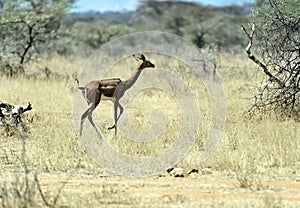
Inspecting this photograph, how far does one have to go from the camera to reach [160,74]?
16750 mm

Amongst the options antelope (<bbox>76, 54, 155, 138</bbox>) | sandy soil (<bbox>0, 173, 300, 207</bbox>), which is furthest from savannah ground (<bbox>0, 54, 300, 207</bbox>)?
antelope (<bbox>76, 54, 155, 138</bbox>)

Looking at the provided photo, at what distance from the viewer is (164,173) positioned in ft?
25.6

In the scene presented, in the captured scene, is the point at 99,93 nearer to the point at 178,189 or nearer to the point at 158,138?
the point at 158,138

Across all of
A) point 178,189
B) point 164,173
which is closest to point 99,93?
point 164,173

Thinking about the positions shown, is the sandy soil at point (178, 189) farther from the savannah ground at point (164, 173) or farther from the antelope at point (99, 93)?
the antelope at point (99, 93)

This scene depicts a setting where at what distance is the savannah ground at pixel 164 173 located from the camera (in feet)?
21.1

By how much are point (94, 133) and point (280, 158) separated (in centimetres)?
310

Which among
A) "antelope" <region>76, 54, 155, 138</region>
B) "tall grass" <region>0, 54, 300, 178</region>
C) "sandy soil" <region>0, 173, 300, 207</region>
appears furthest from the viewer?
"antelope" <region>76, 54, 155, 138</region>

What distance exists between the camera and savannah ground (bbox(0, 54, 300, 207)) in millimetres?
6434

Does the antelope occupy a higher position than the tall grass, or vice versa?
the antelope

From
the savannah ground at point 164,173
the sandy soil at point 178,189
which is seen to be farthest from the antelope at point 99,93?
the sandy soil at point 178,189

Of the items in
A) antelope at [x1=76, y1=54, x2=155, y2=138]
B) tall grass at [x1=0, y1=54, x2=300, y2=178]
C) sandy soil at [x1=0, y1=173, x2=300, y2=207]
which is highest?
antelope at [x1=76, y1=54, x2=155, y2=138]

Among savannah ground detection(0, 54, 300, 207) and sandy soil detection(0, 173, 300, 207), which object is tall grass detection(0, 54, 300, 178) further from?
sandy soil detection(0, 173, 300, 207)

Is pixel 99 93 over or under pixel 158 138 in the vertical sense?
over
